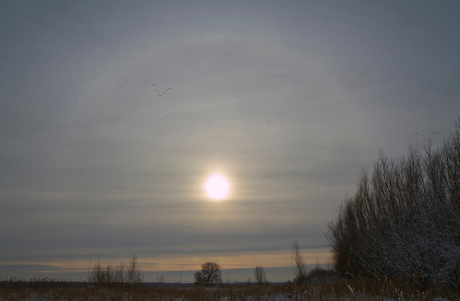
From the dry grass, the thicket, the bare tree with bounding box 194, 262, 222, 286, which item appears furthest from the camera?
the bare tree with bounding box 194, 262, 222, 286

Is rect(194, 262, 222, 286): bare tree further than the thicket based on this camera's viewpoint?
Yes

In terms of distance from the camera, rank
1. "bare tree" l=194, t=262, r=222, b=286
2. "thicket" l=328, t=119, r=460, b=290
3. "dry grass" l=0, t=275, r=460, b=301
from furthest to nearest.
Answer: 1. "bare tree" l=194, t=262, r=222, b=286
2. "thicket" l=328, t=119, r=460, b=290
3. "dry grass" l=0, t=275, r=460, b=301

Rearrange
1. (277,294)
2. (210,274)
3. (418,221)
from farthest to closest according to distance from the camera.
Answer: (210,274) → (277,294) → (418,221)

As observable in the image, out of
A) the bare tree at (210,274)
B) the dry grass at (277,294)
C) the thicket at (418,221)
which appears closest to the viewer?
the dry grass at (277,294)

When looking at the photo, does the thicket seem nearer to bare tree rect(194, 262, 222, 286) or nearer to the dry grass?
the dry grass

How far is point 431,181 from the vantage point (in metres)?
18.8

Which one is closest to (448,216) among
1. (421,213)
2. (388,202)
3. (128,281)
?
(421,213)

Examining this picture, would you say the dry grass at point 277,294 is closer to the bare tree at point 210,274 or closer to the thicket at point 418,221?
the thicket at point 418,221

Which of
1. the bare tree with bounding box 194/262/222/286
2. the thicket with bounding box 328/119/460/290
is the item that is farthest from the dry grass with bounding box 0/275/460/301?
the bare tree with bounding box 194/262/222/286

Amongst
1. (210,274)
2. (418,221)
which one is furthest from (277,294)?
(210,274)

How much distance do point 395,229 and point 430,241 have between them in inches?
153

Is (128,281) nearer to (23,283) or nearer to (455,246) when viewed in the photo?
(23,283)

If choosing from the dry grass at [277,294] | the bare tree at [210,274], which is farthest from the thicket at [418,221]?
the bare tree at [210,274]

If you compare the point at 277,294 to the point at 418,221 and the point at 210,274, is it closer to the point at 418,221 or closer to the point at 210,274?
the point at 418,221
